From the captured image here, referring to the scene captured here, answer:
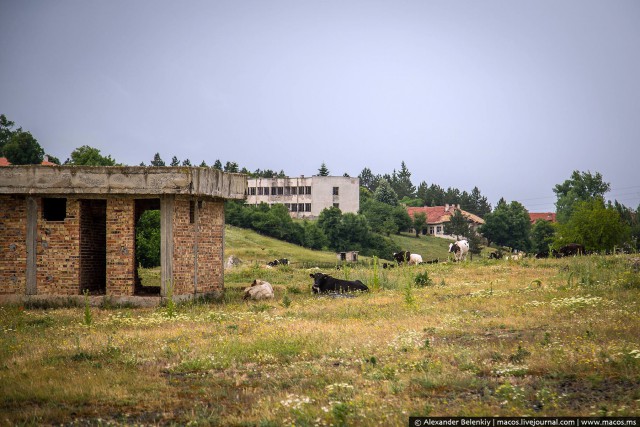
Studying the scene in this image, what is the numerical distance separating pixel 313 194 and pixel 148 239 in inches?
2497

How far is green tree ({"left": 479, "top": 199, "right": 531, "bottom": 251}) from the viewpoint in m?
105

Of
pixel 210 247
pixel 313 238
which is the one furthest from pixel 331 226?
pixel 210 247

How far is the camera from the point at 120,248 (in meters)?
19.9

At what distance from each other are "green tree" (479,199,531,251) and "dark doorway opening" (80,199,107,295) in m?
91.3

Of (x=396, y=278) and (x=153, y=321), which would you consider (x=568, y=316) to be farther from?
(x=396, y=278)

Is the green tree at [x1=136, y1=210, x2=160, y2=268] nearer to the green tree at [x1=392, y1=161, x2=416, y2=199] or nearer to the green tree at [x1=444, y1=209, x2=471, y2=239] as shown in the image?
the green tree at [x1=444, y1=209, x2=471, y2=239]

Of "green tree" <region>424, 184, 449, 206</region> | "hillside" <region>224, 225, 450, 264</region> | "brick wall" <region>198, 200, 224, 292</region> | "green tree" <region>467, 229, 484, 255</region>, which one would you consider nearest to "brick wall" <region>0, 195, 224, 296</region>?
"brick wall" <region>198, 200, 224, 292</region>

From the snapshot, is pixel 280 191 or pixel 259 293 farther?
pixel 280 191

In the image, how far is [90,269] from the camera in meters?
21.5

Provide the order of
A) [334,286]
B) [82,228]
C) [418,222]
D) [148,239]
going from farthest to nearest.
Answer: [418,222] → [148,239] → [334,286] → [82,228]

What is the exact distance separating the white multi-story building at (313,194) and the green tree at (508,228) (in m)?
23.8

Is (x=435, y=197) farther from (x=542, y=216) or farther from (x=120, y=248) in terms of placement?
(x=120, y=248)

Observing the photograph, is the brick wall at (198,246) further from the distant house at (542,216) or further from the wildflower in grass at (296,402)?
the distant house at (542,216)

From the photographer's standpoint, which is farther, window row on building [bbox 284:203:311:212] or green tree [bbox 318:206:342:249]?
window row on building [bbox 284:203:311:212]
